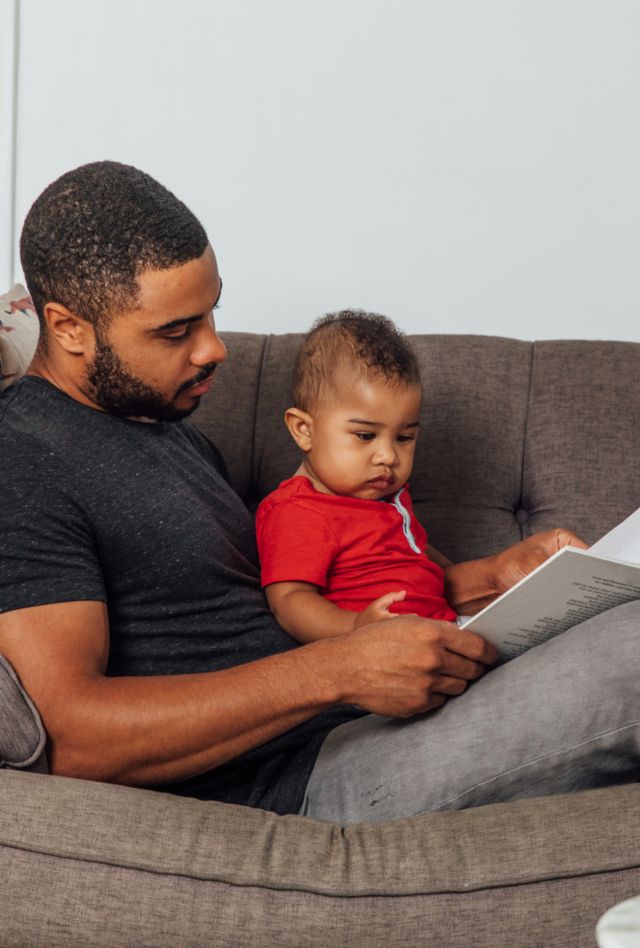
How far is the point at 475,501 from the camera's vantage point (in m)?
1.94

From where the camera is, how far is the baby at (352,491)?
1.61m

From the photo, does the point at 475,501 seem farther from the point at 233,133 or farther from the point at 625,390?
the point at 233,133

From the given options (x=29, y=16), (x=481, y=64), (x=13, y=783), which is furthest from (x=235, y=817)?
(x=29, y=16)

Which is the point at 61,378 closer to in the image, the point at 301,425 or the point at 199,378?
the point at 199,378

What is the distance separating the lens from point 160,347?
1.44m

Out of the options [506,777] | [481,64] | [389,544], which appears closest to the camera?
[506,777]

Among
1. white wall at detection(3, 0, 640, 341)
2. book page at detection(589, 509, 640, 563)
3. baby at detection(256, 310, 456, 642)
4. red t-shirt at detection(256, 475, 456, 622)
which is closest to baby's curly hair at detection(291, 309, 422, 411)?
baby at detection(256, 310, 456, 642)

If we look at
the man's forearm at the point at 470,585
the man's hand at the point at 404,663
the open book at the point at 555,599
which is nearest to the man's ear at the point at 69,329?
the man's hand at the point at 404,663

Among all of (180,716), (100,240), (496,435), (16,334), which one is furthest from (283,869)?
(496,435)

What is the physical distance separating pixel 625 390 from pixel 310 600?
2.42 ft

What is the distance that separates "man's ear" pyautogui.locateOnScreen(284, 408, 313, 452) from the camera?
173 centimetres

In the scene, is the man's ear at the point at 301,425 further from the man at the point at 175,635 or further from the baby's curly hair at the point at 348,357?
the man at the point at 175,635

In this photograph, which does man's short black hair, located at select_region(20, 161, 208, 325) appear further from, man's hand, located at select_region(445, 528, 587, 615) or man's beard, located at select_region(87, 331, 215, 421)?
man's hand, located at select_region(445, 528, 587, 615)

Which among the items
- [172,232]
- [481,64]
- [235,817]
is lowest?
[235,817]
